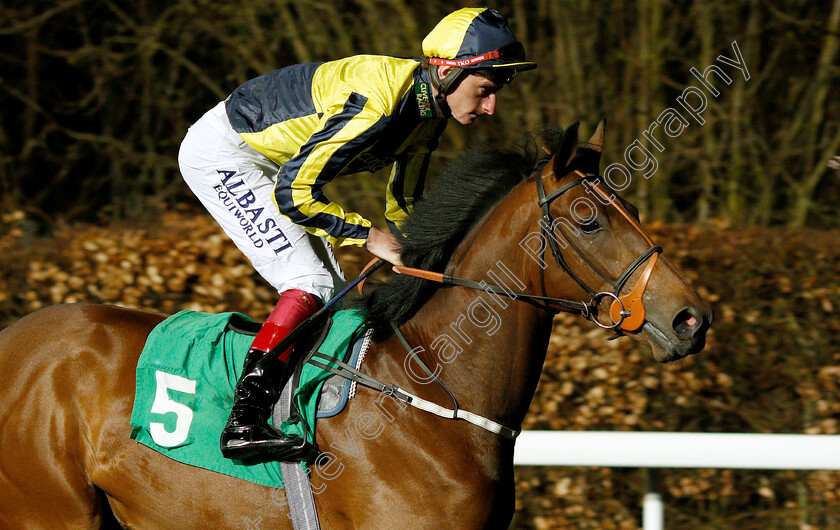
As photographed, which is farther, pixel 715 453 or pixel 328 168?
pixel 715 453

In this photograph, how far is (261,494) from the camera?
273cm

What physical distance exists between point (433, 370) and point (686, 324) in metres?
0.83

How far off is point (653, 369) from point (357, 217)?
250 centimetres

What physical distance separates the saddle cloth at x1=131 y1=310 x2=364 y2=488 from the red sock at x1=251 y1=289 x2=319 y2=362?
0.11 meters

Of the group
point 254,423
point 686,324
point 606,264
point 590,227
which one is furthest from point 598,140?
point 254,423

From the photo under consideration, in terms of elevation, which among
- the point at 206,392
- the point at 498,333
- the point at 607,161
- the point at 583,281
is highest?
the point at 607,161

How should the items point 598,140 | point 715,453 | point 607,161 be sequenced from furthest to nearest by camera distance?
point 607,161 < point 715,453 < point 598,140

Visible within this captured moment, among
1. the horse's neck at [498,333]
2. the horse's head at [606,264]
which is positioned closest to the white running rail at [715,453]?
the horse's neck at [498,333]

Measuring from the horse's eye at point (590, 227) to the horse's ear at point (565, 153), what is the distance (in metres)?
0.20

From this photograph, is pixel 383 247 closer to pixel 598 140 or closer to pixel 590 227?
pixel 590 227

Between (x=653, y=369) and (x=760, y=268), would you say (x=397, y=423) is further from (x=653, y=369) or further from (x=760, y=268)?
(x=760, y=268)

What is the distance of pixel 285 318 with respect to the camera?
2771 mm

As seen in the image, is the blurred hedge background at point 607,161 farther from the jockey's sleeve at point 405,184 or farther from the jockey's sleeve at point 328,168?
the jockey's sleeve at point 328,168

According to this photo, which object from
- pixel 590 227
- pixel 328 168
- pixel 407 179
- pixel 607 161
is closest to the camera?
pixel 590 227
